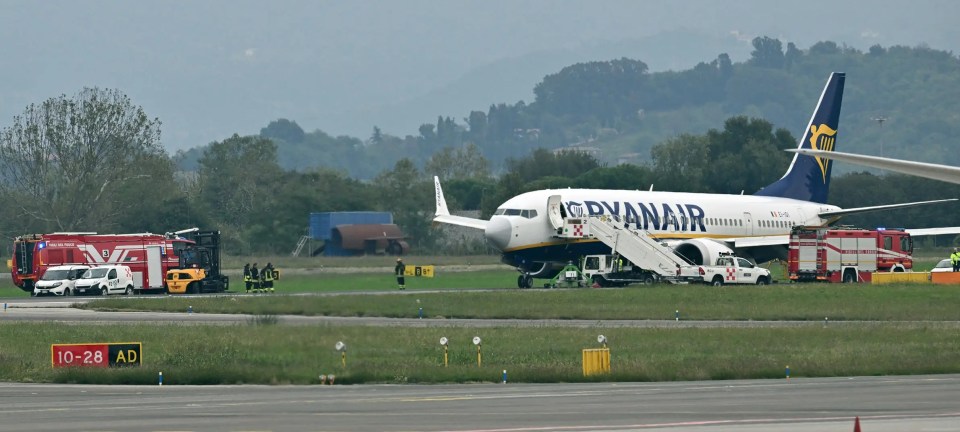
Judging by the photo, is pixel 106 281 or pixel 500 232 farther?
pixel 106 281

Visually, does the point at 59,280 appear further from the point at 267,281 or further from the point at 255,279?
the point at 267,281

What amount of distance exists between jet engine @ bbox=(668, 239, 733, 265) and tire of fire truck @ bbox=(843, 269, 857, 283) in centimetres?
667

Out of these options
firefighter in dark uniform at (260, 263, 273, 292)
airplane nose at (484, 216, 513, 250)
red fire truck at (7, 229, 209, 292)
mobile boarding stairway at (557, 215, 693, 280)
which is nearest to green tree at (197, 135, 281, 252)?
red fire truck at (7, 229, 209, 292)

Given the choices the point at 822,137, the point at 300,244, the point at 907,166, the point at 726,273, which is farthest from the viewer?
the point at 300,244

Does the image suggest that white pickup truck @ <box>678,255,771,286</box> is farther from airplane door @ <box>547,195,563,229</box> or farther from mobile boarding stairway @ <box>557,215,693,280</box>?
airplane door @ <box>547,195,563,229</box>

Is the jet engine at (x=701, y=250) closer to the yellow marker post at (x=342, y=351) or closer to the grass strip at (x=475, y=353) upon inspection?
the grass strip at (x=475, y=353)

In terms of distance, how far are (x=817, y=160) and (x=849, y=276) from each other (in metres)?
12.2

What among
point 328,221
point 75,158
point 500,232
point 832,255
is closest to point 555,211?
point 500,232

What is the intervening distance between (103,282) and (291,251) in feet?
149

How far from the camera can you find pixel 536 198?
66.8 metres

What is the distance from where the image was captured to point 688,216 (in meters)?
72.4

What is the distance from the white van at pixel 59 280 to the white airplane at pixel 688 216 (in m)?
18.2

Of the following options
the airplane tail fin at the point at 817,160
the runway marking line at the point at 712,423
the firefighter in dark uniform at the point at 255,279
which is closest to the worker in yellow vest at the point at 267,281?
the firefighter in dark uniform at the point at 255,279

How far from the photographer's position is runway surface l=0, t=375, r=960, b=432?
21688 millimetres
